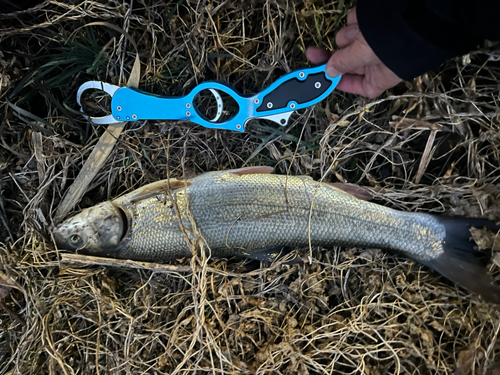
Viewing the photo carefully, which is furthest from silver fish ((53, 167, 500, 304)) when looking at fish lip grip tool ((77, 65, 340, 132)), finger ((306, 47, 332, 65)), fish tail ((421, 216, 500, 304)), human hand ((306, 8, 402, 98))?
finger ((306, 47, 332, 65))

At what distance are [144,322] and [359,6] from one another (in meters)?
2.60

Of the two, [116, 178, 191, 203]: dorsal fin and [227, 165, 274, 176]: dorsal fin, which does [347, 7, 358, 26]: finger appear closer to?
[227, 165, 274, 176]: dorsal fin

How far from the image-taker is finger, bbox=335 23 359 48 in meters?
1.92

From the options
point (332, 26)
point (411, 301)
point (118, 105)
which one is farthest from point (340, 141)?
point (118, 105)

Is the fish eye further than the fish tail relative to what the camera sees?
Yes

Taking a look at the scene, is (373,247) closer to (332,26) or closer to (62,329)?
(332,26)

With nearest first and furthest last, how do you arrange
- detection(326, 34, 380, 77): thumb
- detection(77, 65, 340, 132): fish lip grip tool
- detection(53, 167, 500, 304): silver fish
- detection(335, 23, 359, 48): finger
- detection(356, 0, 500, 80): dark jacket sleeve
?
detection(356, 0, 500, 80): dark jacket sleeve < detection(326, 34, 380, 77): thumb < detection(335, 23, 359, 48): finger < detection(77, 65, 340, 132): fish lip grip tool < detection(53, 167, 500, 304): silver fish

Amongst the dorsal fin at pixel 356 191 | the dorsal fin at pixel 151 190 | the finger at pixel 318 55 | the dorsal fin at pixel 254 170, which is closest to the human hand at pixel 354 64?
the finger at pixel 318 55

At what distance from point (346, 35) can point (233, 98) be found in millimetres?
839

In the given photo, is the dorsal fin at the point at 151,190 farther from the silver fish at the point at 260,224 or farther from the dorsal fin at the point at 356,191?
the dorsal fin at the point at 356,191

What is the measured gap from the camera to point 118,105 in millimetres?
2145

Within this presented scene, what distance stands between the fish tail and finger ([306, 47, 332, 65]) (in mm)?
1365

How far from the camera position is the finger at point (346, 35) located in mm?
1919

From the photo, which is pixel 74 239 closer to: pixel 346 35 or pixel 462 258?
pixel 346 35
